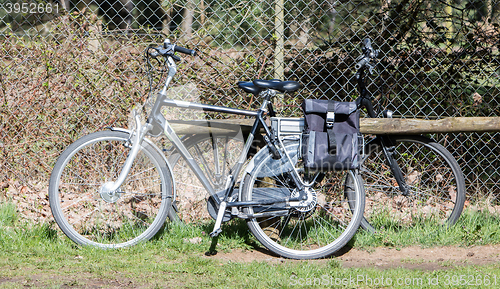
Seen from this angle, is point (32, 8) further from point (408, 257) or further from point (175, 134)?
point (408, 257)

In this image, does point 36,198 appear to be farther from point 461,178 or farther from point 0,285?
point 461,178

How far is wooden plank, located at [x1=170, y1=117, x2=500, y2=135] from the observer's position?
144 inches

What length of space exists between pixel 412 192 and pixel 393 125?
79 cm

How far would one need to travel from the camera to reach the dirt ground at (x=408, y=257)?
3.35 m

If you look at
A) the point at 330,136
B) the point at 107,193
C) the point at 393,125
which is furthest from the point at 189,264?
the point at 393,125

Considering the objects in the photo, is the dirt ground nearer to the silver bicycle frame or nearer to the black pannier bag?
the silver bicycle frame

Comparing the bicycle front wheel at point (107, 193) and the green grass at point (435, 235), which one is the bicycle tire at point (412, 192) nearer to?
the green grass at point (435, 235)

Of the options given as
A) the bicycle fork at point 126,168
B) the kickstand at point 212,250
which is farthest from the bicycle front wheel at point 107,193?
the kickstand at point 212,250

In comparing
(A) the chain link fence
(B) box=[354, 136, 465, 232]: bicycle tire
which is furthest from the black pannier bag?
(A) the chain link fence

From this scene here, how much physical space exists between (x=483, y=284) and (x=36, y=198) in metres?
3.84

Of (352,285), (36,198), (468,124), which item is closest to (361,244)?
(352,285)

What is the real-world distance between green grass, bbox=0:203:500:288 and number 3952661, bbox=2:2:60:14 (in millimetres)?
2016

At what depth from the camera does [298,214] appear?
3.47 meters

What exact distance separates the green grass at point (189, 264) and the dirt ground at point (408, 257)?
7cm
